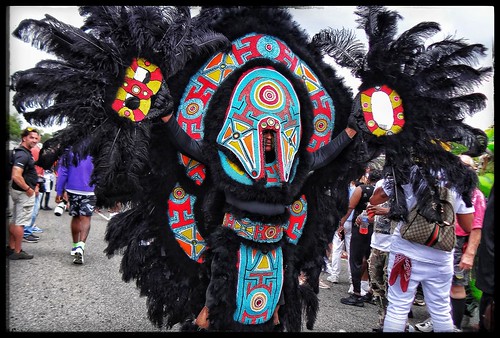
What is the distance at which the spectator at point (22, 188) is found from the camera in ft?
18.2

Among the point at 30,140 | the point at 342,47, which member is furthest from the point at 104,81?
the point at 30,140

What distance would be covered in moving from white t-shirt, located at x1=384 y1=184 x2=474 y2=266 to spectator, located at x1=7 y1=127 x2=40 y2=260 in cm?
460

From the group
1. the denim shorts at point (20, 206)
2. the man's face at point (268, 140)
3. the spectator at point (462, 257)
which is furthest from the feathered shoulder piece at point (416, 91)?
the denim shorts at point (20, 206)

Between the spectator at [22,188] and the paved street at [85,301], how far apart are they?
34 centimetres

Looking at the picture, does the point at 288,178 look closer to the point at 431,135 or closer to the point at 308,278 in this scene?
the point at 308,278

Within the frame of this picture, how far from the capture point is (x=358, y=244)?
5.41 metres

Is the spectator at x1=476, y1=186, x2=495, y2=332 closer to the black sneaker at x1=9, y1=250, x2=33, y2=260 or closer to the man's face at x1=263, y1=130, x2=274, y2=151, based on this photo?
the man's face at x1=263, y1=130, x2=274, y2=151

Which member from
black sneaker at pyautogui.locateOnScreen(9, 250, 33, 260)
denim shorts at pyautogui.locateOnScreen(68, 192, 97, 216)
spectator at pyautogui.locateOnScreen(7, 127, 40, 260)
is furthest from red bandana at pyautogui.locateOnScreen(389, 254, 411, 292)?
black sneaker at pyautogui.locateOnScreen(9, 250, 33, 260)

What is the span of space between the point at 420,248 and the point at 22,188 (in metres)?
4.83

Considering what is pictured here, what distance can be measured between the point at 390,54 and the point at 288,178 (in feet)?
4.08

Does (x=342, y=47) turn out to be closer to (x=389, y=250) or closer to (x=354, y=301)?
(x=389, y=250)

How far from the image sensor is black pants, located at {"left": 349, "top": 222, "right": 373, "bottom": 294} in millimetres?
5270

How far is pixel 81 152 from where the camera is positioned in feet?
8.54

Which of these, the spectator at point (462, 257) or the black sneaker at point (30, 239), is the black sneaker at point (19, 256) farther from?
the spectator at point (462, 257)
